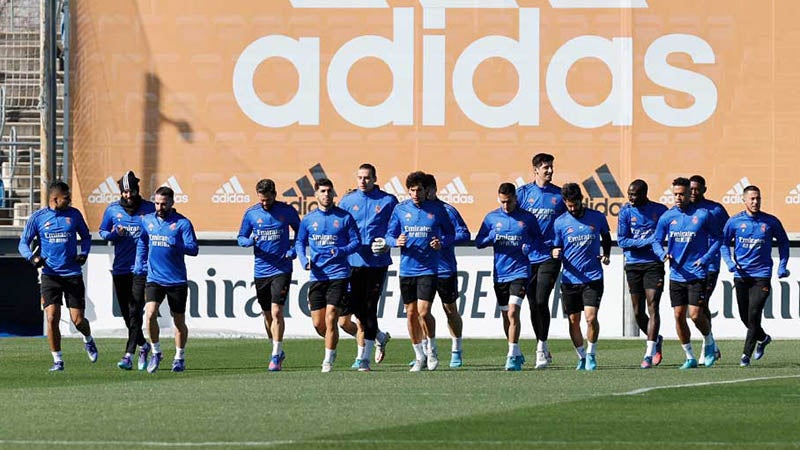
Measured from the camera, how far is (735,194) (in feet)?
84.7

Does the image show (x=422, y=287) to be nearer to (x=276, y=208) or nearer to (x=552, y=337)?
(x=276, y=208)

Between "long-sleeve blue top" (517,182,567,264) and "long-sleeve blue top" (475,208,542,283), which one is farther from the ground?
"long-sleeve blue top" (517,182,567,264)

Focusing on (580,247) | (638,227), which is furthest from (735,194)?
(580,247)

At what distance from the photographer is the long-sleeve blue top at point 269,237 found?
720 inches

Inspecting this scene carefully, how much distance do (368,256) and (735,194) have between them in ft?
30.7

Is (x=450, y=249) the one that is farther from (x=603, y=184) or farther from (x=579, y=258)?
(x=603, y=184)

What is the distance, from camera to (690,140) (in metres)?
26.1

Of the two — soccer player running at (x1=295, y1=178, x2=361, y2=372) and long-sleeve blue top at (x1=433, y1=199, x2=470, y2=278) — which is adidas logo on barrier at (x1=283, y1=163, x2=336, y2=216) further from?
soccer player running at (x1=295, y1=178, x2=361, y2=372)

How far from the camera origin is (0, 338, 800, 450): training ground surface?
10.5 m

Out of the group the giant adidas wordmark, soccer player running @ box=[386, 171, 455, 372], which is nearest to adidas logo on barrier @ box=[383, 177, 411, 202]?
the giant adidas wordmark

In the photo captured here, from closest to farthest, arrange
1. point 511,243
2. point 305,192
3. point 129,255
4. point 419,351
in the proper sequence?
point 419,351 → point 511,243 → point 129,255 → point 305,192

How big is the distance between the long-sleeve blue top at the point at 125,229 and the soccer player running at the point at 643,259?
16.9 feet

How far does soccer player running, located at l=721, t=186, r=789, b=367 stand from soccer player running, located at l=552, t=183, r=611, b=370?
5.60ft

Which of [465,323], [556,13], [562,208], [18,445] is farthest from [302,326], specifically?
[18,445]
